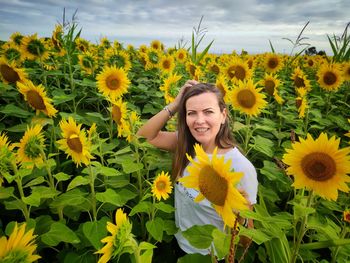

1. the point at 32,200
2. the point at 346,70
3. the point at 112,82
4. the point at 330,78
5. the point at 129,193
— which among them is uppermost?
the point at 346,70

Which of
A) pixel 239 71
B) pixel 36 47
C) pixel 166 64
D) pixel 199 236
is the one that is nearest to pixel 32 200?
pixel 199 236

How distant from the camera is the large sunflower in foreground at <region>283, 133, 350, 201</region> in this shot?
124 centimetres

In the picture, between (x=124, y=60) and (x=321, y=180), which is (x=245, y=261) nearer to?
(x=321, y=180)

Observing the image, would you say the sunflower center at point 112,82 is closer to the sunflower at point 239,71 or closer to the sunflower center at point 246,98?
the sunflower center at point 246,98

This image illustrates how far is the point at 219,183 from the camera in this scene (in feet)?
3.52

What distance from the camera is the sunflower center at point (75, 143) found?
166cm

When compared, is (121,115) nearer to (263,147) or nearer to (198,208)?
(198,208)

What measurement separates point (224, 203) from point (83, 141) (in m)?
0.92

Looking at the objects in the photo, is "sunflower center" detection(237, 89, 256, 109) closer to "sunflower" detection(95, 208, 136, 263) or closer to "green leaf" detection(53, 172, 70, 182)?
"green leaf" detection(53, 172, 70, 182)

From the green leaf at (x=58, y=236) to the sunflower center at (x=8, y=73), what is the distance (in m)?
1.92

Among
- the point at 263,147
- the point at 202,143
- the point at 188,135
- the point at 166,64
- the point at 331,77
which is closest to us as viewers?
the point at 202,143

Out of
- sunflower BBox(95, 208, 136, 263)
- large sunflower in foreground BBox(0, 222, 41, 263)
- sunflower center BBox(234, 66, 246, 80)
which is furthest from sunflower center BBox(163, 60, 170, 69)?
large sunflower in foreground BBox(0, 222, 41, 263)

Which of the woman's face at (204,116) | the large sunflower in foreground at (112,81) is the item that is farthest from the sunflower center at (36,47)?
the woman's face at (204,116)

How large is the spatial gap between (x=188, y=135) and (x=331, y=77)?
10.3ft
